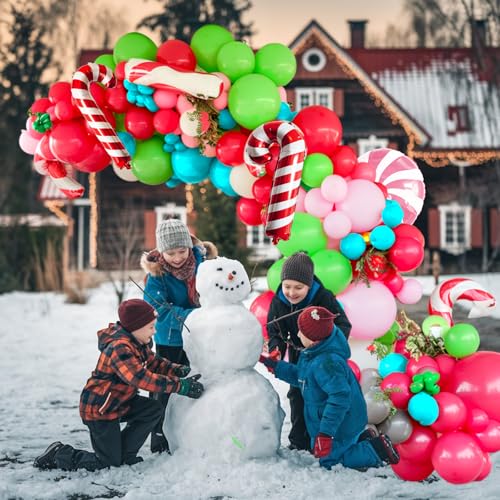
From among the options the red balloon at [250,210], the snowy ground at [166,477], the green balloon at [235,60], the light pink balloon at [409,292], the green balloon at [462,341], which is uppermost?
the green balloon at [235,60]

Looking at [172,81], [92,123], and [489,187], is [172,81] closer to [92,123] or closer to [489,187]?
[92,123]

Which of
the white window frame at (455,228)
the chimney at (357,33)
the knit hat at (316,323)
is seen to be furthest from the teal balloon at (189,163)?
the chimney at (357,33)

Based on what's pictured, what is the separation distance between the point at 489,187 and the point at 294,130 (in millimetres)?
15480

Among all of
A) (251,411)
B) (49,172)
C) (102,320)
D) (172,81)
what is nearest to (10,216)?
(102,320)

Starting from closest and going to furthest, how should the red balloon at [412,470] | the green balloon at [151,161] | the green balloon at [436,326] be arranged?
the red balloon at [412,470], the green balloon at [436,326], the green balloon at [151,161]

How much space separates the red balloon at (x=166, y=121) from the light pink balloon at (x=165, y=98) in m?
0.05

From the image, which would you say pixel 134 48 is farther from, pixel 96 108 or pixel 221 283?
pixel 221 283

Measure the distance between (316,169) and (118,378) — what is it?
216 centimetres

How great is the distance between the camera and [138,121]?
17.3ft

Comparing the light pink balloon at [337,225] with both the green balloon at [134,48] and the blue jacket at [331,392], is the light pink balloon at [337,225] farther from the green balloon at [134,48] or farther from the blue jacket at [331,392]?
the green balloon at [134,48]

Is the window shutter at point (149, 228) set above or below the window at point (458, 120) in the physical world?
below

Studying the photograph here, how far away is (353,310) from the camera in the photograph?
5105 mm

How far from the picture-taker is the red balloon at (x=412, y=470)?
3.83 m

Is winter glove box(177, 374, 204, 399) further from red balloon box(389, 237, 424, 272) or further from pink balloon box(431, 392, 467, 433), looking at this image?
red balloon box(389, 237, 424, 272)
